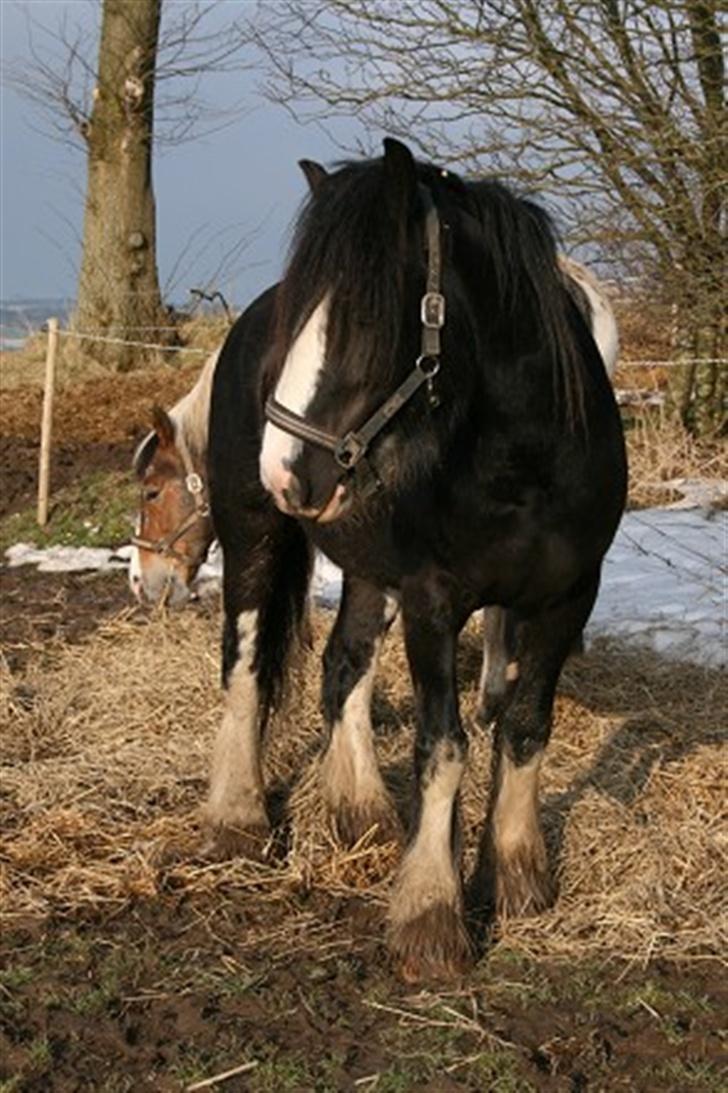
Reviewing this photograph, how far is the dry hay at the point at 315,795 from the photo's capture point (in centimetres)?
400

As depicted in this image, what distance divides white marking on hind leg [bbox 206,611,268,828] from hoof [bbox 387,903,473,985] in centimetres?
98

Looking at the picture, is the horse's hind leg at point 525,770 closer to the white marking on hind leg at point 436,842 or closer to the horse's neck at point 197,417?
the white marking on hind leg at point 436,842

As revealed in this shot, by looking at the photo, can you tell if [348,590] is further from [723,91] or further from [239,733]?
[723,91]

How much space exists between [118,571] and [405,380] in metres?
6.44

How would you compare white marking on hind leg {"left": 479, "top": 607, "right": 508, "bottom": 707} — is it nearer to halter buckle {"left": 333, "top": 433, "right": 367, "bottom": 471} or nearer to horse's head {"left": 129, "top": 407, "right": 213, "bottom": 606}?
horse's head {"left": 129, "top": 407, "right": 213, "bottom": 606}

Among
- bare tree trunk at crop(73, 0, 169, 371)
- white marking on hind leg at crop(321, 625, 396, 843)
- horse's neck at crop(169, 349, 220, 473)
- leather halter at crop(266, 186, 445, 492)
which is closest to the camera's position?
leather halter at crop(266, 186, 445, 492)

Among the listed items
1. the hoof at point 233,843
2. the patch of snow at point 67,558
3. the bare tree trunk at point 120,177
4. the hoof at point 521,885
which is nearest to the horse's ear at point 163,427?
the hoof at point 233,843

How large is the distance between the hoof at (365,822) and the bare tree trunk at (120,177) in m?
13.2

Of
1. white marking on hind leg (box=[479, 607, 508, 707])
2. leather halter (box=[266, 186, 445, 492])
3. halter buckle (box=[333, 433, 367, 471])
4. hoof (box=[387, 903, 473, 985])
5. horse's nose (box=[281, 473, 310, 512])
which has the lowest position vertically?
hoof (box=[387, 903, 473, 985])

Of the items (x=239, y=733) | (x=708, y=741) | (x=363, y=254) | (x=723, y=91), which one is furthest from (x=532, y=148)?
(x=363, y=254)

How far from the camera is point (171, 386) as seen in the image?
15.4 meters

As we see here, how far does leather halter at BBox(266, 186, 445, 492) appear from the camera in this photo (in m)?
3.27

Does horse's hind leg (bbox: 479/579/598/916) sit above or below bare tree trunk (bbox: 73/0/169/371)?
below

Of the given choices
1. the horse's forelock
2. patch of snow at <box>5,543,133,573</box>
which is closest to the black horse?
the horse's forelock
